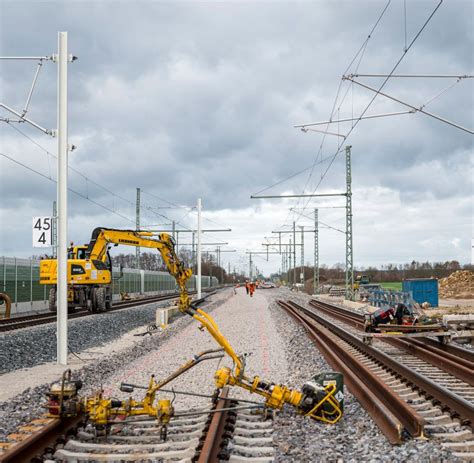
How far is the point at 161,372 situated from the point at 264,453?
609 cm

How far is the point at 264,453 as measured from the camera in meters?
5.99

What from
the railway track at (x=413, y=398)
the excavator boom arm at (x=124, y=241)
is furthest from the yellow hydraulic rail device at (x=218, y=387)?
the excavator boom arm at (x=124, y=241)

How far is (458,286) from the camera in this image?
55438 mm

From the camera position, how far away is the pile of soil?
2019 inches

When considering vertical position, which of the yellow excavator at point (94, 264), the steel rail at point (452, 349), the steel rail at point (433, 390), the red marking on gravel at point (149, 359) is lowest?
the red marking on gravel at point (149, 359)

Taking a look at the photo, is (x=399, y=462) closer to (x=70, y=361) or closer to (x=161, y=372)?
(x=161, y=372)

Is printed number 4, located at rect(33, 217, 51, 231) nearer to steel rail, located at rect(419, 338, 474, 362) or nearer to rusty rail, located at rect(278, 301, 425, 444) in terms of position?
rusty rail, located at rect(278, 301, 425, 444)

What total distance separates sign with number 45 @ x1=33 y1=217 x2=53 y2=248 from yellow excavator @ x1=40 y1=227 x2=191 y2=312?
34.2ft

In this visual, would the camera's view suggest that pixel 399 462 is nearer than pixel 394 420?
Yes

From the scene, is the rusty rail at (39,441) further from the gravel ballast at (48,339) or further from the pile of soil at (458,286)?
the pile of soil at (458,286)

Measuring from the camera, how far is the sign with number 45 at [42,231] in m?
12.8

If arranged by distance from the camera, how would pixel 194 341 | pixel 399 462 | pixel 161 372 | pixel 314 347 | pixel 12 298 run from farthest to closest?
pixel 12 298, pixel 194 341, pixel 314 347, pixel 161 372, pixel 399 462

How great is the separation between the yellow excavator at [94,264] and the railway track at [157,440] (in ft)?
53.5

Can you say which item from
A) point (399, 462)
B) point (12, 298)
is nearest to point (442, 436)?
point (399, 462)
